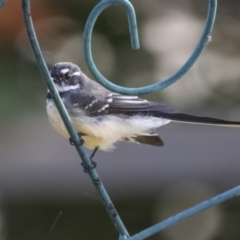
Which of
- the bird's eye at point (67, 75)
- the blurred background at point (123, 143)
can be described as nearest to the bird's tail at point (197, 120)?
the bird's eye at point (67, 75)

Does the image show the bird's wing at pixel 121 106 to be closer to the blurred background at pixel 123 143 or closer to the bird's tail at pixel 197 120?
the bird's tail at pixel 197 120

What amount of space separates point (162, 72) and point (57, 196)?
1.74m

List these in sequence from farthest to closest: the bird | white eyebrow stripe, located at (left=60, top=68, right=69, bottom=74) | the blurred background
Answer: the blurred background → white eyebrow stripe, located at (left=60, top=68, right=69, bottom=74) → the bird

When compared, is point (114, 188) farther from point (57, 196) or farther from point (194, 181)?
point (194, 181)

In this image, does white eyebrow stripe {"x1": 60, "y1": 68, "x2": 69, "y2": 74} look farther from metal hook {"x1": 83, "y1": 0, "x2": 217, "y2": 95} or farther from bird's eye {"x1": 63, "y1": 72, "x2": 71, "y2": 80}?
metal hook {"x1": 83, "y1": 0, "x2": 217, "y2": 95}

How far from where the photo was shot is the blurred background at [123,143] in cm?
494

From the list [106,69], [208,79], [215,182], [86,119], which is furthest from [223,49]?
[86,119]

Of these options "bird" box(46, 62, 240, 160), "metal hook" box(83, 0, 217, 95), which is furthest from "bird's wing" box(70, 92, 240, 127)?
"metal hook" box(83, 0, 217, 95)

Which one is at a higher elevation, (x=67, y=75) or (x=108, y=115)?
(x=67, y=75)

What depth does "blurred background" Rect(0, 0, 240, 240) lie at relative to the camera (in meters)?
4.94

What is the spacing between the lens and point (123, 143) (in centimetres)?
523

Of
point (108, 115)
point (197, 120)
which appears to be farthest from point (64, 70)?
point (197, 120)

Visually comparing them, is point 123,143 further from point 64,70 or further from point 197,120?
point 197,120

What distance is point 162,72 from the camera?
597 centimetres
